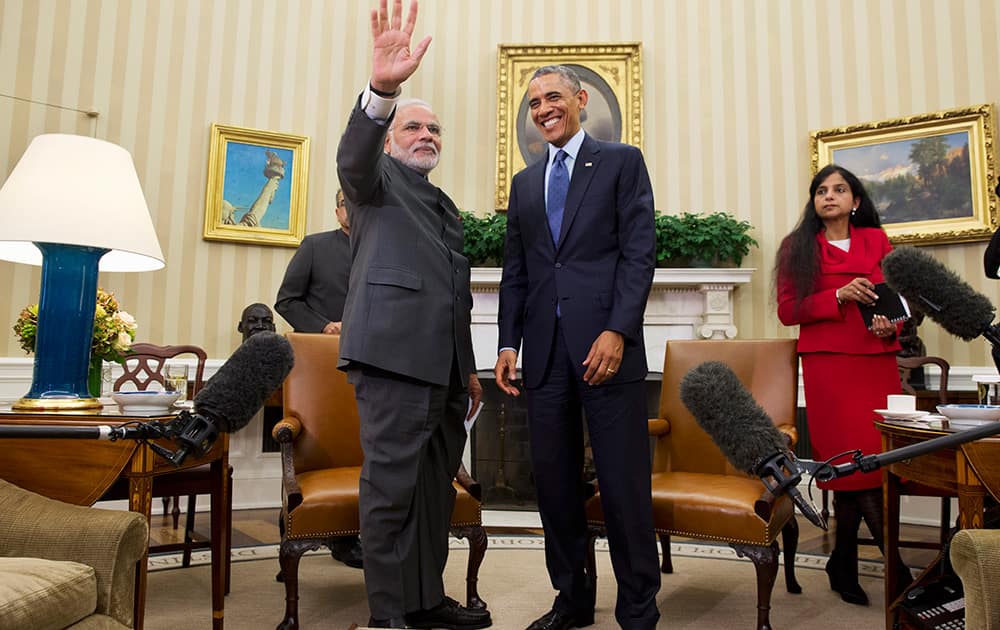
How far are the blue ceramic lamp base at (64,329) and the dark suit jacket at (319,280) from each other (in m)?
1.64

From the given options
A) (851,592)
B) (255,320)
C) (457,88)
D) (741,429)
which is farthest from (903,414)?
(457,88)

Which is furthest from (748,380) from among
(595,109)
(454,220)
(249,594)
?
(595,109)

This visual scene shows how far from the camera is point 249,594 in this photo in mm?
2809

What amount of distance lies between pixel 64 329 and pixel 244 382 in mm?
1371

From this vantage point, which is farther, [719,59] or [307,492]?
[719,59]

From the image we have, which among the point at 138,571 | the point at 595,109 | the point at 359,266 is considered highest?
the point at 595,109

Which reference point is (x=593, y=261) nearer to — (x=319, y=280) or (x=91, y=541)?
(x=91, y=541)

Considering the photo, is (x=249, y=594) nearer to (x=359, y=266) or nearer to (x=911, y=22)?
(x=359, y=266)

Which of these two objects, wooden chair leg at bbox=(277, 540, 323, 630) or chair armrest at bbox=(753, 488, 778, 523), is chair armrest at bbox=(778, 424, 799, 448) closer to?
chair armrest at bbox=(753, 488, 778, 523)

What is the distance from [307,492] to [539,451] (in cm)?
80

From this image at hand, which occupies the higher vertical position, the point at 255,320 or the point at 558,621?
the point at 255,320

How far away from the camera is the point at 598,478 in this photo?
2.28m

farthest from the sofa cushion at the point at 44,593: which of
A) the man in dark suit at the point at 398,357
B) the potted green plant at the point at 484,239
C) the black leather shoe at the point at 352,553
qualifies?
the potted green plant at the point at 484,239

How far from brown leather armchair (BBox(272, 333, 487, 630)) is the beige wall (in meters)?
2.30
